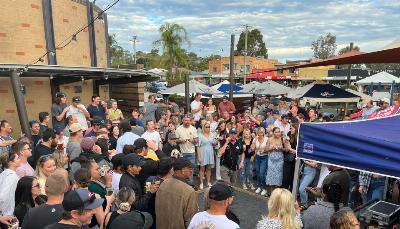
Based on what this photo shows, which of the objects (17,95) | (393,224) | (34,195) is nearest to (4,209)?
(34,195)

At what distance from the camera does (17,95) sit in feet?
25.2

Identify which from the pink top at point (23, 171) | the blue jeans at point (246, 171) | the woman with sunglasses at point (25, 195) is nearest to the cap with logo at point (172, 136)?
the blue jeans at point (246, 171)

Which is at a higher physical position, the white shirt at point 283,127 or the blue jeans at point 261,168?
the white shirt at point 283,127

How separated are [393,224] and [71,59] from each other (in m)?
11.8

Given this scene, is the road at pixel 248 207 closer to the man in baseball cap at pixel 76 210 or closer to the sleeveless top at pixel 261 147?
the sleeveless top at pixel 261 147

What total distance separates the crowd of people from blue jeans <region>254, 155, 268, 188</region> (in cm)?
2

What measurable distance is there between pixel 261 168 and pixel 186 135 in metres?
1.98

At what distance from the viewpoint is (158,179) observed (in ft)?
13.1

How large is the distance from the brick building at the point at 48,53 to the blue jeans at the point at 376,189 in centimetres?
787

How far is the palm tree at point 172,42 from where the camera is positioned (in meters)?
38.8

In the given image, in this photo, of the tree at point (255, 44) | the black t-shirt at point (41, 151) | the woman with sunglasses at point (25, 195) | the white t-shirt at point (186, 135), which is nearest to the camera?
the woman with sunglasses at point (25, 195)

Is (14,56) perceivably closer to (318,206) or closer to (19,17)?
(19,17)

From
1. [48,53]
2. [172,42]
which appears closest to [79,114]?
[48,53]

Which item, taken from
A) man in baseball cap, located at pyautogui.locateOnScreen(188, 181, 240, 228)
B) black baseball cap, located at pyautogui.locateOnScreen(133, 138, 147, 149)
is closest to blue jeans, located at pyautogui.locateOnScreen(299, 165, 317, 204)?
black baseball cap, located at pyautogui.locateOnScreen(133, 138, 147, 149)
